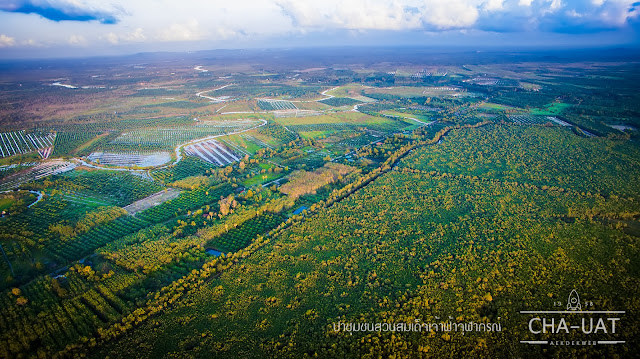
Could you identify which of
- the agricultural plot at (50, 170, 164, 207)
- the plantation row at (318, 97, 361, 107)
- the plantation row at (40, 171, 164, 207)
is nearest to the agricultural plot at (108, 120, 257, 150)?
the agricultural plot at (50, 170, 164, 207)

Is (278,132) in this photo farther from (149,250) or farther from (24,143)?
(24,143)

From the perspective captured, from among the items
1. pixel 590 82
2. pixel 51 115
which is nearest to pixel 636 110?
pixel 590 82

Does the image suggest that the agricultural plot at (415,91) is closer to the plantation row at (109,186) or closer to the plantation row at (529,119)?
the plantation row at (529,119)

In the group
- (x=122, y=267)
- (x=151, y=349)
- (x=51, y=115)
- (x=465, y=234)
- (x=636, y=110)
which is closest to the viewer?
(x=151, y=349)

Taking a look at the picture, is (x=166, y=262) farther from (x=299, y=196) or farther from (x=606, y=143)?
(x=606, y=143)

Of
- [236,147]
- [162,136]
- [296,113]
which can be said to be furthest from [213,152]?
[296,113]

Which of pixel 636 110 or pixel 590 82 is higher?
pixel 590 82
